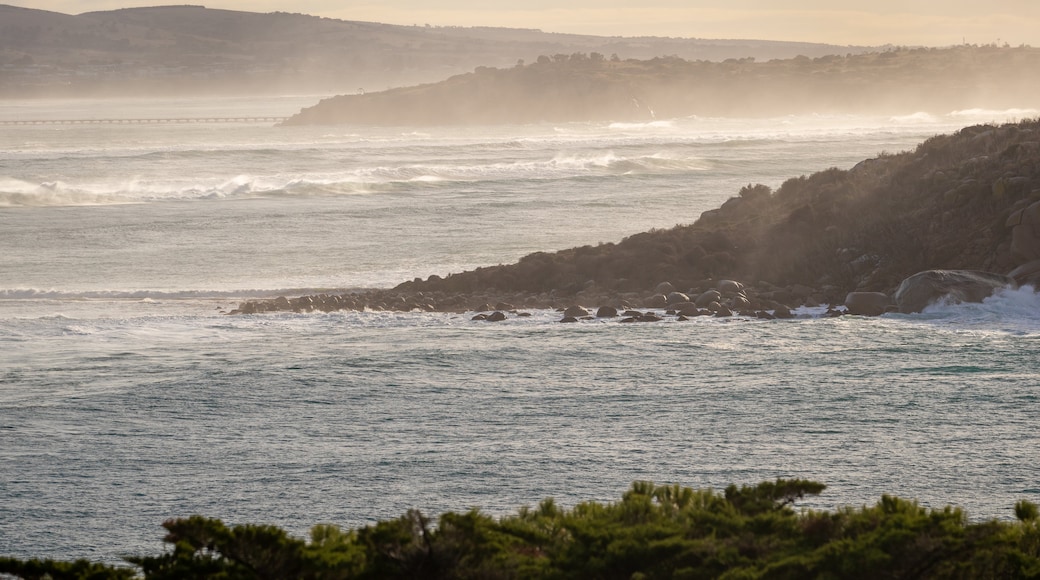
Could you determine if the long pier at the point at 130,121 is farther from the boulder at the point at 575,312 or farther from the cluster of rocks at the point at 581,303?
the boulder at the point at 575,312

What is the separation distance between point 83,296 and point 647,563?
66.0 feet

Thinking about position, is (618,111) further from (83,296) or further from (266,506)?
(266,506)

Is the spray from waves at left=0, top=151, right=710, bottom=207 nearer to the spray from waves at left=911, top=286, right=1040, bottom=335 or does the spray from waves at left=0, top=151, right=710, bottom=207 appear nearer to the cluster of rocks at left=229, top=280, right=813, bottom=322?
the cluster of rocks at left=229, top=280, right=813, bottom=322

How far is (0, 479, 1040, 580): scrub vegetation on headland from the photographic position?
7.28m

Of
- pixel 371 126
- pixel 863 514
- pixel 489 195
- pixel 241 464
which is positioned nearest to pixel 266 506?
pixel 241 464

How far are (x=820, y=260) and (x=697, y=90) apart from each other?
100494 millimetres

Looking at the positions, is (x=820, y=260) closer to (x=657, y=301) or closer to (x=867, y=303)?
(x=867, y=303)

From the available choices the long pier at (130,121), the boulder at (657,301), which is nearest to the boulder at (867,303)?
the boulder at (657,301)

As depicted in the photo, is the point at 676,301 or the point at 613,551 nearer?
the point at 613,551

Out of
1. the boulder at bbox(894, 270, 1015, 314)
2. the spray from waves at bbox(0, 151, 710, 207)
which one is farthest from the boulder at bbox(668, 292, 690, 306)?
the spray from waves at bbox(0, 151, 710, 207)

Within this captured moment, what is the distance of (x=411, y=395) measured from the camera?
16859 mm

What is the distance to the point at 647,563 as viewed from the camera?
7.52m

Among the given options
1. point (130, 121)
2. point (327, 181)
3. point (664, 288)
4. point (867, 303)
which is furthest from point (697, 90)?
point (867, 303)

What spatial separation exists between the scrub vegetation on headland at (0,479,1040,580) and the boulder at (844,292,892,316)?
1403 cm
